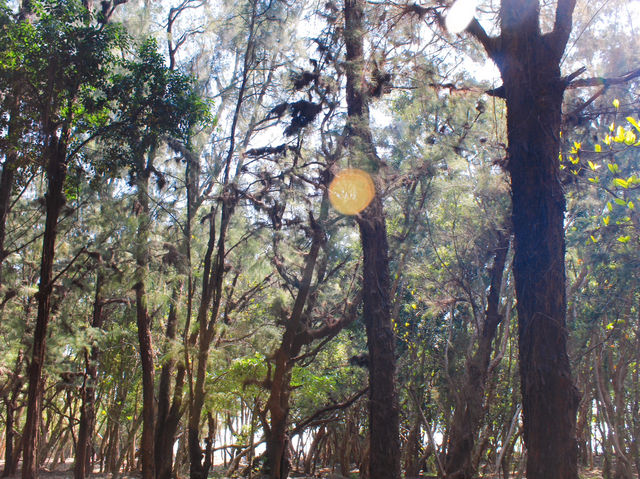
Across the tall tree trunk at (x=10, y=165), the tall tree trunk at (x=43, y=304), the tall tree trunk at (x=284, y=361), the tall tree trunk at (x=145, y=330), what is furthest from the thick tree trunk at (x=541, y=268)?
the tall tree trunk at (x=10, y=165)

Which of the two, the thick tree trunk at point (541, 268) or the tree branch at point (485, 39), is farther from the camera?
the tree branch at point (485, 39)

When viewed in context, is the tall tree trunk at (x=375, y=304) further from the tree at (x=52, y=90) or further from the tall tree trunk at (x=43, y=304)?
the tall tree trunk at (x=43, y=304)

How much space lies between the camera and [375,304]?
28.4ft

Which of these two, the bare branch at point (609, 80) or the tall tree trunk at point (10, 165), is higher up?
the tall tree trunk at point (10, 165)

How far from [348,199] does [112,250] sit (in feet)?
20.9

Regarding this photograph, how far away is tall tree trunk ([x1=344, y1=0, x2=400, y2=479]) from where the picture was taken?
7914 mm

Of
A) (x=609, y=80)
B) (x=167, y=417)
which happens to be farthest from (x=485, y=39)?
(x=167, y=417)

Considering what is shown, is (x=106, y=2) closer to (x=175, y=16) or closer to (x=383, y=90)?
(x=175, y=16)

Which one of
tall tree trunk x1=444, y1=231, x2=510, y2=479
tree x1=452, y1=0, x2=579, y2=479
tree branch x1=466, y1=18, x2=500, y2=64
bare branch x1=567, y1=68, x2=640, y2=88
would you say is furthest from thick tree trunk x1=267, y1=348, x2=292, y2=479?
bare branch x1=567, y1=68, x2=640, y2=88

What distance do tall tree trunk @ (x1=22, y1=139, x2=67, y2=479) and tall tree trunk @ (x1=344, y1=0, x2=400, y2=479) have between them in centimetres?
503

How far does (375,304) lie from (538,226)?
178 inches

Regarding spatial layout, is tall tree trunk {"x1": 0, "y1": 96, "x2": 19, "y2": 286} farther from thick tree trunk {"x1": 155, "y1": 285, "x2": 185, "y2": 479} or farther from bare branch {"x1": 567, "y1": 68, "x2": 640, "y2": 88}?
bare branch {"x1": 567, "y1": 68, "x2": 640, "y2": 88}

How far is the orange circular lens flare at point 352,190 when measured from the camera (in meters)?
9.06

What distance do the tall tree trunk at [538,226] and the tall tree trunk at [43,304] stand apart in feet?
23.2
